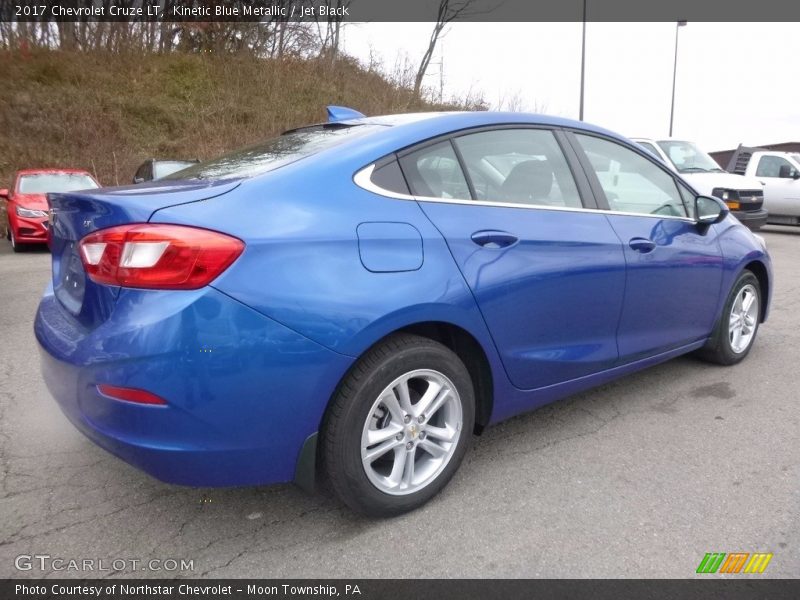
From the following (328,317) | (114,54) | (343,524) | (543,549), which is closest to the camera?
(328,317)

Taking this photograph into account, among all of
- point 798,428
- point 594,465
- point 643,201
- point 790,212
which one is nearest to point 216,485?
point 594,465

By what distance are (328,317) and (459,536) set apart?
993 mm

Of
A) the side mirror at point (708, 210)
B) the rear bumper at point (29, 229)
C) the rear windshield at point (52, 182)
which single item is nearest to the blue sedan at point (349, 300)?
the side mirror at point (708, 210)

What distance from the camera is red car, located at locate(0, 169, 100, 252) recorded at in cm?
1044

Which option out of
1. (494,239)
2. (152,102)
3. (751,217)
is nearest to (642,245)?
(494,239)

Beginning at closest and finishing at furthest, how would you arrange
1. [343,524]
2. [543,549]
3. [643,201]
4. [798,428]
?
[543,549] < [343,524] < [798,428] < [643,201]

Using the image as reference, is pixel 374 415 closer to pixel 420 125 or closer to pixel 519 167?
pixel 420 125

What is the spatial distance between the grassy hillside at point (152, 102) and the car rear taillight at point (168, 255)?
51.9 ft

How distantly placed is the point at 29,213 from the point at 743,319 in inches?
416

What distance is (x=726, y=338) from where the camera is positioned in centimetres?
419

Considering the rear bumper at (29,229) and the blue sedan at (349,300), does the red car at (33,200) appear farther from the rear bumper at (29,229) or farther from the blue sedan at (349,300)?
the blue sedan at (349,300)

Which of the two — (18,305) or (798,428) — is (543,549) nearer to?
(798,428)

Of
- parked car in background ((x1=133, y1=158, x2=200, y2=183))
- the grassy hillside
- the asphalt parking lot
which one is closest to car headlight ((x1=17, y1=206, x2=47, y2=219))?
parked car in background ((x1=133, y1=158, x2=200, y2=183))

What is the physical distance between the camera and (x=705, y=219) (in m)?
3.80
